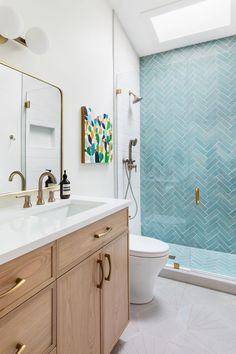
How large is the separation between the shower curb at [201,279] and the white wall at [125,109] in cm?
71

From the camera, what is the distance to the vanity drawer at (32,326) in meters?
0.64

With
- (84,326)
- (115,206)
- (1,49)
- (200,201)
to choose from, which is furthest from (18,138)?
(200,201)

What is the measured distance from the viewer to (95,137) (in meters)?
1.98

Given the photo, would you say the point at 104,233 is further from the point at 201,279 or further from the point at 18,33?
the point at 201,279

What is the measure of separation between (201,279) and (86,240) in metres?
1.59

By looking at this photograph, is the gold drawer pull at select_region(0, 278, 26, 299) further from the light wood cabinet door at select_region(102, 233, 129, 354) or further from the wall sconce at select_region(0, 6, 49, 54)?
the wall sconce at select_region(0, 6, 49, 54)

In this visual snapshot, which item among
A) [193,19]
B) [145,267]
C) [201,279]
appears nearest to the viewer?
[145,267]

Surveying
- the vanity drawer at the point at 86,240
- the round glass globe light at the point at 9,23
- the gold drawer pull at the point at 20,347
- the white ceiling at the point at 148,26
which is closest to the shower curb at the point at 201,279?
the vanity drawer at the point at 86,240

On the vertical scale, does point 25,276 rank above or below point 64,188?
below

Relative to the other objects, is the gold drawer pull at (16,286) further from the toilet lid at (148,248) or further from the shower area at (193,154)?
the shower area at (193,154)

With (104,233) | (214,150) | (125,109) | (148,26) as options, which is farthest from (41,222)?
(148,26)

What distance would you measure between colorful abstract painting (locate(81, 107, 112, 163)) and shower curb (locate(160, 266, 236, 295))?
51.0 inches

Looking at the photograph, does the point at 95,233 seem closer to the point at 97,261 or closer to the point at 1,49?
the point at 97,261

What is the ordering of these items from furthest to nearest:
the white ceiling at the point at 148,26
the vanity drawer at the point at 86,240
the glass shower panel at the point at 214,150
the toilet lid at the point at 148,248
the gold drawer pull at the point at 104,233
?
the glass shower panel at the point at 214,150
the white ceiling at the point at 148,26
the toilet lid at the point at 148,248
the gold drawer pull at the point at 104,233
the vanity drawer at the point at 86,240
